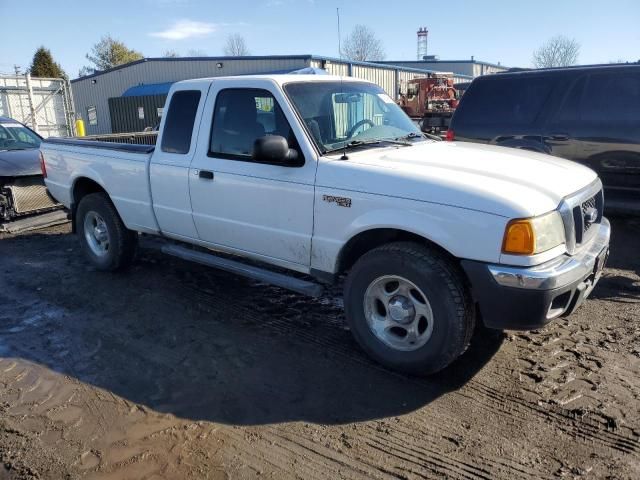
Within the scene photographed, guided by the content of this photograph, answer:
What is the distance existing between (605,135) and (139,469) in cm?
586

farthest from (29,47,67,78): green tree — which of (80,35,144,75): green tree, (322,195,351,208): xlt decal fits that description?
(322,195,351,208): xlt decal

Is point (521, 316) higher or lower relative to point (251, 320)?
higher

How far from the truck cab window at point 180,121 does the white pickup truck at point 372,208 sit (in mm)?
14

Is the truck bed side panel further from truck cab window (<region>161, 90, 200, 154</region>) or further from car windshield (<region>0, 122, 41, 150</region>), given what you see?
car windshield (<region>0, 122, 41, 150</region>)

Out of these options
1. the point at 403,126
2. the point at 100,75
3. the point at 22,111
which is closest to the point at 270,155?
the point at 403,126

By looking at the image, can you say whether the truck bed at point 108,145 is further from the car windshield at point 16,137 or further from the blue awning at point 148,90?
the blue awning at point 148,90

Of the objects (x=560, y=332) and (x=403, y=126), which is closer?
(x=560, y=332)

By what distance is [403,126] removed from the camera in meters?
4.68

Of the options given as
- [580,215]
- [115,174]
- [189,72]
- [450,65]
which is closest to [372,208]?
[580,215]

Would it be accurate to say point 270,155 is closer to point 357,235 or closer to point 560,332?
point 357,235

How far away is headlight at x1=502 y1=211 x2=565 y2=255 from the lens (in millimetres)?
2973

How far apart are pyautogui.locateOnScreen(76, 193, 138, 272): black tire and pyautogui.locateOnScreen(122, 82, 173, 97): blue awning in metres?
20.7

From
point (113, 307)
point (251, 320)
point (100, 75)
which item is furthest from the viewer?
point (100, 75)

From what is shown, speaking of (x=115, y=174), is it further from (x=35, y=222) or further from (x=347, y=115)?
(x=35, y=222)
